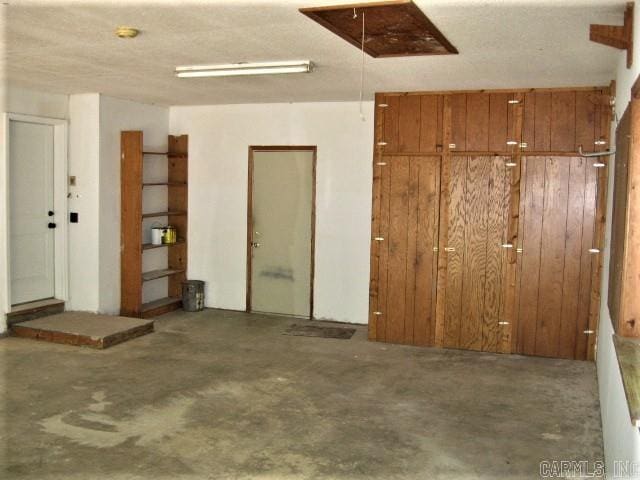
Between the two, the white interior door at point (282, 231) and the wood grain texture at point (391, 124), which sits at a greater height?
the wood grain texture at point (391, 124)

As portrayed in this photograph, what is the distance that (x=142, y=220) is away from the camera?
24.7 ft

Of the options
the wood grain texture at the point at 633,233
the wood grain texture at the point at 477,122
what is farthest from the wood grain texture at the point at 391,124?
the wood grain texture at the point at 633,233

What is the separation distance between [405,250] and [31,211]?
409 cm

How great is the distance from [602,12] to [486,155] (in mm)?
2794

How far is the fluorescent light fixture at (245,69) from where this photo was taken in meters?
4.93

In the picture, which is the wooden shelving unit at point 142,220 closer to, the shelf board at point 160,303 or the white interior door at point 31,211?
the shelf board at point 160,303

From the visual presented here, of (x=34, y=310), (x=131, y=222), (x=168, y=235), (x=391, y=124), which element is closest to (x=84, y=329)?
(x=34, y=310)

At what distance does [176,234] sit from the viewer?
8133 millimetres

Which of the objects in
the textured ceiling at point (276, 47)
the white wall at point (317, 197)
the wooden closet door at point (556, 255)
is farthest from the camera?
the white wall at point (317, 197)

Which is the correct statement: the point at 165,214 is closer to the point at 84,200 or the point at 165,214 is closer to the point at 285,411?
the point at 84,200

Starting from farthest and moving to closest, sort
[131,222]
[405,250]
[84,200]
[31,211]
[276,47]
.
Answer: [131,222] → [84,200] → [31,211] → [405,250] → [276,47]

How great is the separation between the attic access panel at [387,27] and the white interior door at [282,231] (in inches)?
127

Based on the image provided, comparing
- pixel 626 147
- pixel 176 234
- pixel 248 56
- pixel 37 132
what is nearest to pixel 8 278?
pixel 37 132

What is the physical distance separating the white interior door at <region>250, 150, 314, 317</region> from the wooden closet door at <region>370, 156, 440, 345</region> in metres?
1.23
